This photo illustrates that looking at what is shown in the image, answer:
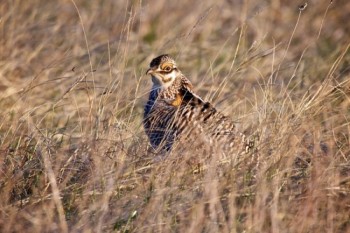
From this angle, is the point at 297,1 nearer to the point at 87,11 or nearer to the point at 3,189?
the point at 87,11

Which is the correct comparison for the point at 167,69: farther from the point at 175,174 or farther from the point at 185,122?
the point at 175,174

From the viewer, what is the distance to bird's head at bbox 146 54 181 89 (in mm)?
6082

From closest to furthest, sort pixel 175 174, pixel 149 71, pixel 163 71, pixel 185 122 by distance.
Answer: pixel 175 174 → pixel 185 122 → pixel 149 71 → pixel 163 71

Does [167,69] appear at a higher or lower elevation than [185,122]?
higher

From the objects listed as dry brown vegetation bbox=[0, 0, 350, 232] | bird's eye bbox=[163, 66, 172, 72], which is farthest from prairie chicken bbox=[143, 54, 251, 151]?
bird's eye bbox=[163, 66, 172, 72]

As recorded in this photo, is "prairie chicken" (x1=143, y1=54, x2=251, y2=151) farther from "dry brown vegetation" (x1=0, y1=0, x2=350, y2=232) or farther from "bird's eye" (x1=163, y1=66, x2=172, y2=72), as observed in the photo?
"bird's eye" (x1=163, y1=66, x2=172, y2=72)

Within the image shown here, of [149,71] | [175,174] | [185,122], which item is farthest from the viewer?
[149,71]

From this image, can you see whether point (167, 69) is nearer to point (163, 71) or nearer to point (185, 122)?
point (163, 71)

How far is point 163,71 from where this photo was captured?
614 centimetres

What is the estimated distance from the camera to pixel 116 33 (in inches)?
352

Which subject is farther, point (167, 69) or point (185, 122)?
point (167, 69)

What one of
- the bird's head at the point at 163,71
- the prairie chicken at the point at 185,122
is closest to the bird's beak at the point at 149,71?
the bird's head at the point at 163,71

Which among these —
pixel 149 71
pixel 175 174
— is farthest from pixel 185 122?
pixel 149 71

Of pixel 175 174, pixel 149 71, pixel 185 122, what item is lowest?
pixel 175 174
